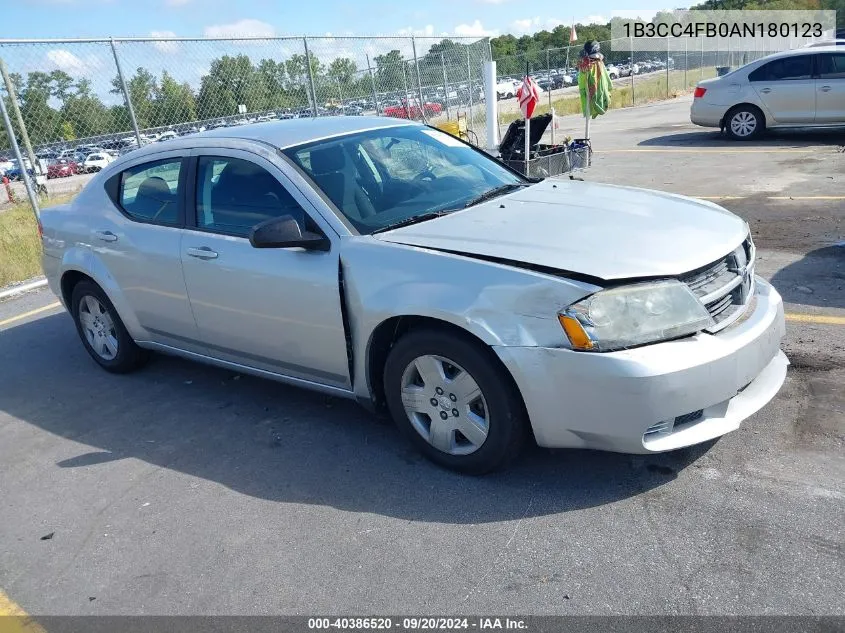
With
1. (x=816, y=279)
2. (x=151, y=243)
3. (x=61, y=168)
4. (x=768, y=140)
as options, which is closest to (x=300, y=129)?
(x=151, y=243)

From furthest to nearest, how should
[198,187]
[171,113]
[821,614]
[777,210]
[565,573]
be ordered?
[171,113]
[777,210]
[198,187]
[565,573]
[821,614]

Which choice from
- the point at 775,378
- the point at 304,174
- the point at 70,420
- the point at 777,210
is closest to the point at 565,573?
the point at 775,378

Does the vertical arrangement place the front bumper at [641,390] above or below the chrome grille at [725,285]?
below

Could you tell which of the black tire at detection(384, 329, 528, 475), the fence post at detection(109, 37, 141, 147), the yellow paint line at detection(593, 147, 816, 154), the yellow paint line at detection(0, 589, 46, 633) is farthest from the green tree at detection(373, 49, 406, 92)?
the yellow paint line at detection(0, 589, 46, 633)

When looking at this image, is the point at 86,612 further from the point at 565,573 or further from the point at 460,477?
the point at 565,573

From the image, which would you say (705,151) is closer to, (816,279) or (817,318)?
(816,279)

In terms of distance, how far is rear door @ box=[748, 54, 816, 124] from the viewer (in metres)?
13.1

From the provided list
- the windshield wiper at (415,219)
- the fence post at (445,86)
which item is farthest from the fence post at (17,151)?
the fence post at (445,86)

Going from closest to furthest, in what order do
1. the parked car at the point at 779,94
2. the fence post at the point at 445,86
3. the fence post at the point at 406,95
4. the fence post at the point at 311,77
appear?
1. the fence post at the point at 311,77
2. the parked car at the point at 779,94
3. the fence post at the point at 406,95
4. the fence post at the point at 445,86

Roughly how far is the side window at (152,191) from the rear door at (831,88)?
12479 millimetres

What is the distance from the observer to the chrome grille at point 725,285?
3.17m

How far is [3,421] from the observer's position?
192 inches

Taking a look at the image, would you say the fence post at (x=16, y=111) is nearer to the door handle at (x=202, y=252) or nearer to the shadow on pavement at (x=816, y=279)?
the door handle at (x=202, y=252)

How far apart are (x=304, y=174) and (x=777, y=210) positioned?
635 cm
